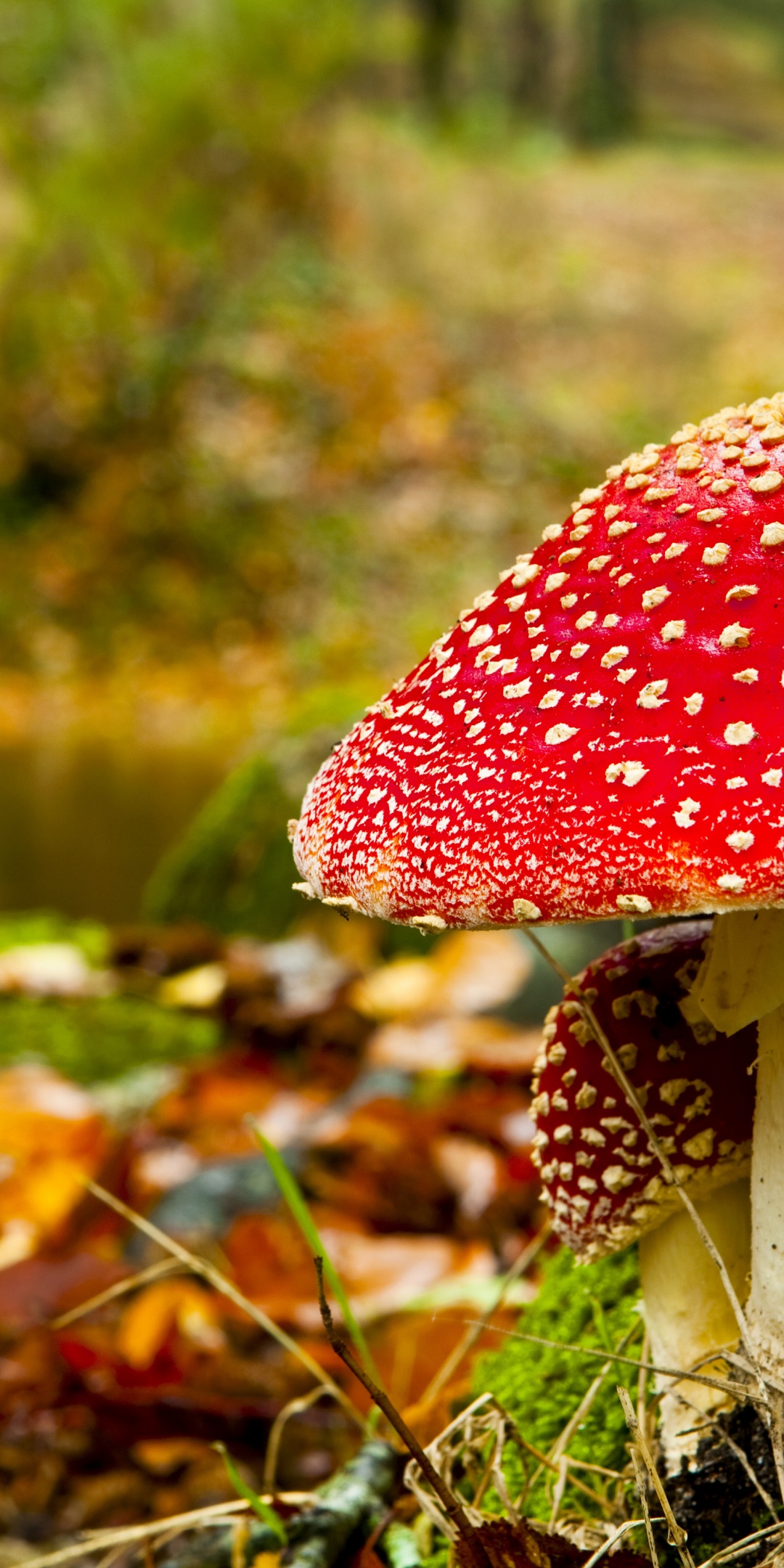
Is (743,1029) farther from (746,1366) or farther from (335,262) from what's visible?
(335,262)

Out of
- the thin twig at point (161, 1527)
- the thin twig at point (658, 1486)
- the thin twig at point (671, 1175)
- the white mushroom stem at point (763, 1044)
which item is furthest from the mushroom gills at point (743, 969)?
the thin twig at point (161, 1527)

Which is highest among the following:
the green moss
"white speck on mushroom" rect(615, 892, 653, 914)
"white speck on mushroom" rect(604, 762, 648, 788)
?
"white speck on mushroom" rect(604, 762, 648, 788)

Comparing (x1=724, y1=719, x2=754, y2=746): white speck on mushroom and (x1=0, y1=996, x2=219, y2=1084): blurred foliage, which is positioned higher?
(x1=724, y1=719, x2=754, y2=746): white speck on mushroom

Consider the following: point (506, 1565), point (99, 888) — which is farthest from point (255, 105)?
point (506, 1565)

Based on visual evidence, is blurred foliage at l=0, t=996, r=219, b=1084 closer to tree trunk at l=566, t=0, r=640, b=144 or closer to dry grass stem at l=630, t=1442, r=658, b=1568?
dry grass stem at l=630, t=1442, r=658, b=1568

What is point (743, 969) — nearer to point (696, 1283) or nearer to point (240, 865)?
point (696, 1283)

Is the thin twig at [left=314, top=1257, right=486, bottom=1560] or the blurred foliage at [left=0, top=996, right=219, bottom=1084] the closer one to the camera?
the thin twig at [left=314, top=1257, right=486, bottom=1560]

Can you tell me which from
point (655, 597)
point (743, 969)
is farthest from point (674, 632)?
point (743, 969)

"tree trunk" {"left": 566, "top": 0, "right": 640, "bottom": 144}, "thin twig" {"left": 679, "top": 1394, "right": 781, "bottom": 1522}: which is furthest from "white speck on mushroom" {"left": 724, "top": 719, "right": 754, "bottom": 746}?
"tree trunk" {"left": 566, "top": 0, "right": 640, "bottom": 144}
